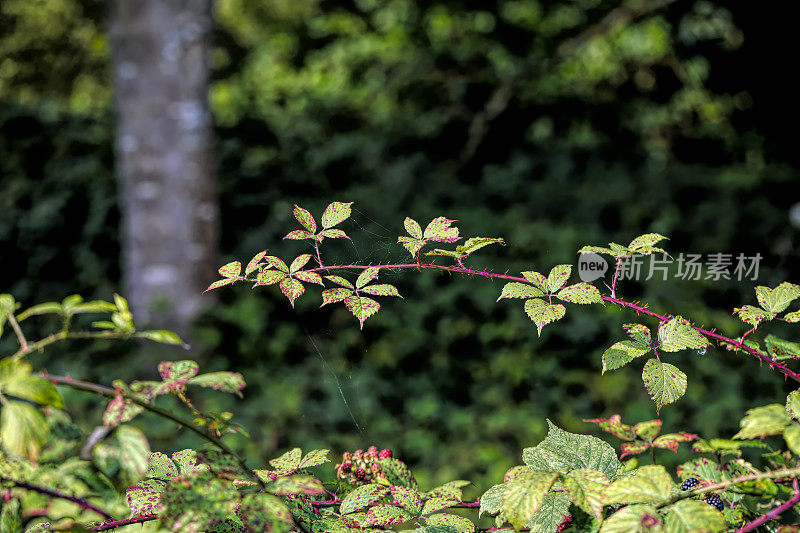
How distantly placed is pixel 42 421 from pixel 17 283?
4.24m

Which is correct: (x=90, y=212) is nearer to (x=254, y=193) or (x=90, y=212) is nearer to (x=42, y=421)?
(x=254, y=193)

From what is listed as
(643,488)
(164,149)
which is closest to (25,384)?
(643,488)

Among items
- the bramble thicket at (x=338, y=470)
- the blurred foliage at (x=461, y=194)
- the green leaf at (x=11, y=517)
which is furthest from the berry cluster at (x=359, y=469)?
the blurred foliage at (x=461, y=194)

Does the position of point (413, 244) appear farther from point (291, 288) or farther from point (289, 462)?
point (289, 462)

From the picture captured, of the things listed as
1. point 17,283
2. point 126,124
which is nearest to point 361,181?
point 126,124

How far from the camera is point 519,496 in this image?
642mm

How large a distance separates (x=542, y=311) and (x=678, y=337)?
18cm

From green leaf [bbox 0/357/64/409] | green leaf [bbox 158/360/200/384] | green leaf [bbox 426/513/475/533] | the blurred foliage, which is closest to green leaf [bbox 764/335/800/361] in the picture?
green leaf [bbox 426/513/475/533]

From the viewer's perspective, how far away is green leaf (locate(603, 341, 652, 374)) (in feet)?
2.51

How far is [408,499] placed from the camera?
79cm

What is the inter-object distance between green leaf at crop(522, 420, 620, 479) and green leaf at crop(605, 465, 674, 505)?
0.14 m

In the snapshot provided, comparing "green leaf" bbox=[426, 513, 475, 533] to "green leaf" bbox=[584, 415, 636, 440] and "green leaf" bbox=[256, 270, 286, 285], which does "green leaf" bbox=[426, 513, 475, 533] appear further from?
"green leaf" bbox=[256, 270, 286, 285]

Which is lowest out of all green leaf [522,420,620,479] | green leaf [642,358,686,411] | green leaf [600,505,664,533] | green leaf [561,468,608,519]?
green leaf [522,420,620,479]

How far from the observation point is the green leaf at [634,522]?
0.58 meters
